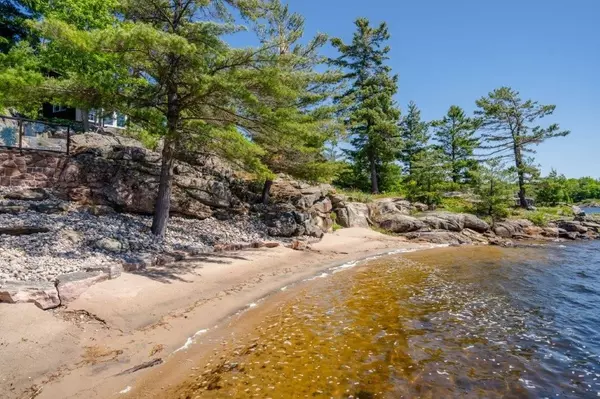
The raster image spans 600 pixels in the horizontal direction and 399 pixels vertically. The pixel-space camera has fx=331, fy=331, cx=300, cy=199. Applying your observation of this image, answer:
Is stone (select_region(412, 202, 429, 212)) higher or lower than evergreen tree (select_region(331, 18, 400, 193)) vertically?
lower

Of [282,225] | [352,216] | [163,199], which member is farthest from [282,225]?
[352,216]

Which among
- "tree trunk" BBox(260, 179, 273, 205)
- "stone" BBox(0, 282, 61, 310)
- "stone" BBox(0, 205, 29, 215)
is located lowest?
"stone" BBox(0, 282, 61, 310)

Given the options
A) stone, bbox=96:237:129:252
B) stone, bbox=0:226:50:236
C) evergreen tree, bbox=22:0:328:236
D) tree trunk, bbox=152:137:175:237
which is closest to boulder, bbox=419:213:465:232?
evergreen tree, bbox=22:0:328:236

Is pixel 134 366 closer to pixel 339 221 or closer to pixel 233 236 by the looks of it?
pixel 233 236

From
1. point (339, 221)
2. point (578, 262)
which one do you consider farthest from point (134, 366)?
point (578, 262)

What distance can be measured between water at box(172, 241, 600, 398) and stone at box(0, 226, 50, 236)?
690cm

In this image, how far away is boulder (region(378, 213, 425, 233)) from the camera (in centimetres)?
2162

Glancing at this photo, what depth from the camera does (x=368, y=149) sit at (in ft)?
93.6

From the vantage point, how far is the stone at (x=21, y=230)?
355 inches

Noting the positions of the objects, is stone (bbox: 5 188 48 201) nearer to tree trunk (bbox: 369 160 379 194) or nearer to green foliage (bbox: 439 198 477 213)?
tree trunk (bbox: 369 160 379 194)

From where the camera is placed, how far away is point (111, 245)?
9.33m

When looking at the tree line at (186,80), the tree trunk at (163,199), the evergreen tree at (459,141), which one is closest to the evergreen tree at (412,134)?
the evergreen tree at (459,141)

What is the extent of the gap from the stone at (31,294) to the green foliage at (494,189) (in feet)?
87.0

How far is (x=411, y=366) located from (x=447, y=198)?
29.2m
